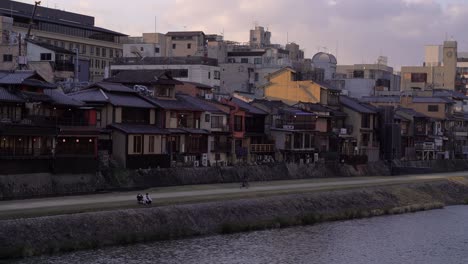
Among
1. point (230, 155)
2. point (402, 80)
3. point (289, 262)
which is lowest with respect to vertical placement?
point (289, 262)

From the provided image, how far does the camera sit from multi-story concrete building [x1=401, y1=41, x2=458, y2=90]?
13750cm

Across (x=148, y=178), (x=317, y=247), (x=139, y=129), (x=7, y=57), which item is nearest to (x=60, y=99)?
(x=139, y=129)

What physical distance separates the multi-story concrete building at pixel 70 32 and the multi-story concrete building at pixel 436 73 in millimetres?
53113

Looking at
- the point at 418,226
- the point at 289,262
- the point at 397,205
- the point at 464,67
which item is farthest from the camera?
the point at 464,67

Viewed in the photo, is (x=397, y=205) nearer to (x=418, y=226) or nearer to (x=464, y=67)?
(x=418, y=226)

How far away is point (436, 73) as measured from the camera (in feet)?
463

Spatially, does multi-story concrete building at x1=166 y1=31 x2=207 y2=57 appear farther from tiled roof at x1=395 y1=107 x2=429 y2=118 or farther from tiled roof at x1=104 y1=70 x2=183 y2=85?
tiled roof at x1=104 y1=70 x2=183 y2=85

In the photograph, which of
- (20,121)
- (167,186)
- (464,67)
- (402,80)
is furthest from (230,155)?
(464,67)

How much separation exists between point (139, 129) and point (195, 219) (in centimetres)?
1550

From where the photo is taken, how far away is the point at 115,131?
55688mm

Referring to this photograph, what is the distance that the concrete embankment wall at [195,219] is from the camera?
3512 cm

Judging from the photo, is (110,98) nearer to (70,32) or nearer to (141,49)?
(70,32)

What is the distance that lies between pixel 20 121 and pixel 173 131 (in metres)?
16.5

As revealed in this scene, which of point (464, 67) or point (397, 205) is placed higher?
point (464, 67)
